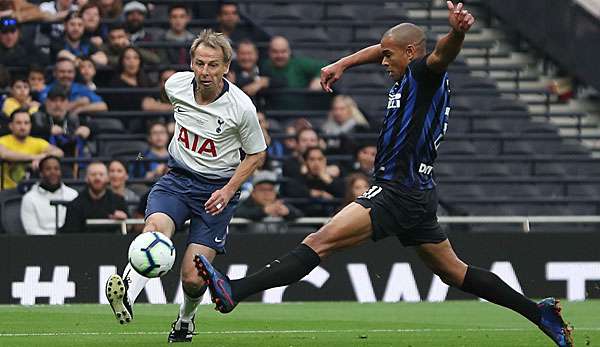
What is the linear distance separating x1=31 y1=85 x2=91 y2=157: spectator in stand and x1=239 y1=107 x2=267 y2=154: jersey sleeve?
7.90 m

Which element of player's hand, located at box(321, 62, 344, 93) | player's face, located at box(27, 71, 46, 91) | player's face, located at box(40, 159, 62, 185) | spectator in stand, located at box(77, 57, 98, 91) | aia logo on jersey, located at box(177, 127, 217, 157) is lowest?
player's face, located at box(40, 159, 62, 185)

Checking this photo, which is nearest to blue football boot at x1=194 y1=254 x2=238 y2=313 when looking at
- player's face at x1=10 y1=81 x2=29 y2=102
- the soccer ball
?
the soccer ball

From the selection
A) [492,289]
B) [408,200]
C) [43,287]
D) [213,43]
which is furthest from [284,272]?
[43,287]

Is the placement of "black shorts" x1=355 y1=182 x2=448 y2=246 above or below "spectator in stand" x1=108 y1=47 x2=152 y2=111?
above

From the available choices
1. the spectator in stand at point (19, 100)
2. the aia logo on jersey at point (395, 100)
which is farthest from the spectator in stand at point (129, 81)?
the aia logo on jersey at point (395, 100)

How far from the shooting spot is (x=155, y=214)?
10.2 metres

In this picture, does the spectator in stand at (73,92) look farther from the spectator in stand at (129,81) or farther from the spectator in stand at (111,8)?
the spectator in stand at (111,8)

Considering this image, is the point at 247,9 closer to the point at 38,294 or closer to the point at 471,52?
the point at 471,52

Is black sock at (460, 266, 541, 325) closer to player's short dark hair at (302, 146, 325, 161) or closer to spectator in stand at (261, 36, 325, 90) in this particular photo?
player's short dark hair at (302, 146, 325, 161)

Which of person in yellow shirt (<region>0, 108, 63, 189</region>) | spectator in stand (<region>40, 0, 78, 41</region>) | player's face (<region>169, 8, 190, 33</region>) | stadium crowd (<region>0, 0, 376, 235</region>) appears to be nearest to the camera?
stadium crowd (<region>0, 0, 376, 235</region>)

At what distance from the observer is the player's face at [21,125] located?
1723cm

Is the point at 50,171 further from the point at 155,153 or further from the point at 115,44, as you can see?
the point at 115,44

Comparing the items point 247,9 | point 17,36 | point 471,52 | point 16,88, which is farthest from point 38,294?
point 471,52

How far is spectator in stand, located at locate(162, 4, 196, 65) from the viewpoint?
20.3 m
